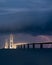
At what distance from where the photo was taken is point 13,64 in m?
67.7

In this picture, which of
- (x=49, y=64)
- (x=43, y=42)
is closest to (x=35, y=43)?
(x=43, y=42)

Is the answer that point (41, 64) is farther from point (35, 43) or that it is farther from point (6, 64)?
point (35, 43)

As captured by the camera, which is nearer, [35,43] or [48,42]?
[48,42]

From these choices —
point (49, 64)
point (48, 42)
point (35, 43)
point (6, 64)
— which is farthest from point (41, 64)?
point (35, 43)

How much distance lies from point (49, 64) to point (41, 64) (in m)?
2.70

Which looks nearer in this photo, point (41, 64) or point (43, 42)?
point (41, 64)

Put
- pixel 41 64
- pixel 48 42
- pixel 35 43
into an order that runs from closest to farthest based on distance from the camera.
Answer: pixel 41 64 < pixel 48 42 < pixel 35 43

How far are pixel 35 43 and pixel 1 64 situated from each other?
66.5 m

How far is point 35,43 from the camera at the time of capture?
133750 millimetres

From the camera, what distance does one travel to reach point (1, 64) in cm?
6800

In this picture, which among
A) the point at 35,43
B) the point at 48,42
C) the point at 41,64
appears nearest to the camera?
the point at 41,64

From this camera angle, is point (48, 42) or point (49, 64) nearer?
point (49, 64)

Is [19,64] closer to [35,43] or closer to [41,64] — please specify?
[41,64]

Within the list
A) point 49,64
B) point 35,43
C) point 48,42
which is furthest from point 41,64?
point 35,43
